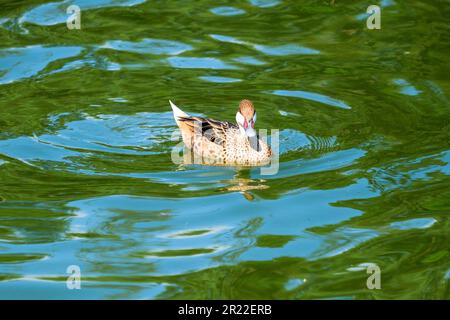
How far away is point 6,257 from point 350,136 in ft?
14.9

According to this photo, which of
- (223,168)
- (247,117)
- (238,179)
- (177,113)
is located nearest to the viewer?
(238,179)

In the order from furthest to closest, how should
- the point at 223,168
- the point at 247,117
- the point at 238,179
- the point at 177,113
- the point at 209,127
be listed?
1. the point at 177,113
2. the point at 209,127
3. the point at 223,168
4. the point at 247,117
5. the point at 238,179

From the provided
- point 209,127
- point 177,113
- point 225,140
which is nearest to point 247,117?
point 225,140

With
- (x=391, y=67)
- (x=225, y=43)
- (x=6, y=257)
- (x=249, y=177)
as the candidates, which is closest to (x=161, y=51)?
(x=225, y=43)

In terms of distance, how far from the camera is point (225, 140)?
11.4 meters

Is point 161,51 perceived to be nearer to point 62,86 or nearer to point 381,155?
point 62,86

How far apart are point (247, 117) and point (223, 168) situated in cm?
68

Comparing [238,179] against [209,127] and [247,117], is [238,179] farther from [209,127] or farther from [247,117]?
[209,127]

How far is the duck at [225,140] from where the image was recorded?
36.7 ft

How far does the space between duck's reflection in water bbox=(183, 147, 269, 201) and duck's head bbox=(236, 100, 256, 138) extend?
0.43 meters

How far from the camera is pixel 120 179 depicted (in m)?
10.5

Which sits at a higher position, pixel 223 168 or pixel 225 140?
pixel 225 140

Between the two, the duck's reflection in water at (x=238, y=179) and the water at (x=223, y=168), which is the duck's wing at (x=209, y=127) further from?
the water at (x=223, y=168)

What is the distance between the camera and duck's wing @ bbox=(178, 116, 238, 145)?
11453 mm
